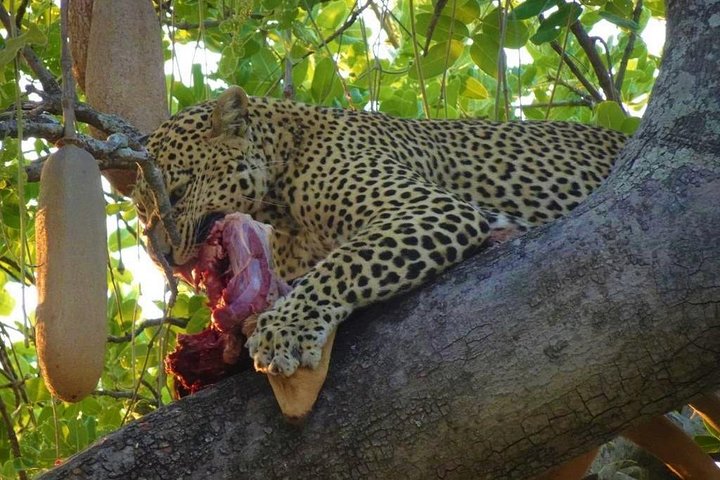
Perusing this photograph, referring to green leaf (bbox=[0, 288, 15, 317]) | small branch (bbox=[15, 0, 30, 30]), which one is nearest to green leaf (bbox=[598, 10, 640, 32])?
small branch (bbox=[15, 0, 30, 30])

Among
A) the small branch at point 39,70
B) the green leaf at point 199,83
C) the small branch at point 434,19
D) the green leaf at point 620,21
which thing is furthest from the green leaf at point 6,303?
the green leaf at point 620,21

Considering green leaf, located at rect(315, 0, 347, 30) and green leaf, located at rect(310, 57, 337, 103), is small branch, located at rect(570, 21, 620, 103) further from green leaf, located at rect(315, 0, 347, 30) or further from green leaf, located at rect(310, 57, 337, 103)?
green leaf, located at rect(315, 0, 347, 30)

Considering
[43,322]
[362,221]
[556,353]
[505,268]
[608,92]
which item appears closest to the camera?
[43,322]

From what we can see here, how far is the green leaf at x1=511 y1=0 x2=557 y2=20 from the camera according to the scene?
5.09m

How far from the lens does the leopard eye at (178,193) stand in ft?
17.1

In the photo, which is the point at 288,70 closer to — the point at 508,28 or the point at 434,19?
the point at 434,19

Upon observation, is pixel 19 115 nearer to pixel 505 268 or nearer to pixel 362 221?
pixel 505 268

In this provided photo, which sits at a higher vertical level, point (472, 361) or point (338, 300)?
point (338, 300)

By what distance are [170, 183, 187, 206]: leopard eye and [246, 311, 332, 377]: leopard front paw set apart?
1380mm

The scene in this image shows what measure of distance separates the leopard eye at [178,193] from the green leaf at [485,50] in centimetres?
147

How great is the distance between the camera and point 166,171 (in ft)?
17.2

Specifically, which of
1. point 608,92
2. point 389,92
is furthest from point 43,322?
point 389,92

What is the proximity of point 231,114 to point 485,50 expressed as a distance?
122 cm

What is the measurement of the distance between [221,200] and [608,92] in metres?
2.28
